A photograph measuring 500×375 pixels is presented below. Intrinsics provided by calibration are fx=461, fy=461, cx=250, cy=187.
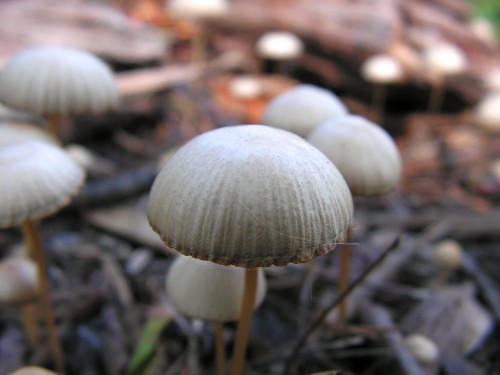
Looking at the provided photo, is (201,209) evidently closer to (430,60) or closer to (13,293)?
A: (13,293)

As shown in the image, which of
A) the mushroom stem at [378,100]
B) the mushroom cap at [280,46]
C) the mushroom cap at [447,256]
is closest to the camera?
the mushroom cap at [447,256]

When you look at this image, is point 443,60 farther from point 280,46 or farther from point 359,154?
point 359,154

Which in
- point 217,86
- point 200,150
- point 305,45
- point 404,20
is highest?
point 200,150

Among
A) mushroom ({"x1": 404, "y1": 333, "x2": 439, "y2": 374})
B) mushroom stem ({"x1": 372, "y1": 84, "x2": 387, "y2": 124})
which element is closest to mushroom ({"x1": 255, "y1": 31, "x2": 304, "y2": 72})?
mushroom stem ({"x1": 372, "y1": 84, "x2": 387, "y2": 124})

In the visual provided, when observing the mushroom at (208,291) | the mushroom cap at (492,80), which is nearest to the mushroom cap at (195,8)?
the mushroom cap at (492,80)

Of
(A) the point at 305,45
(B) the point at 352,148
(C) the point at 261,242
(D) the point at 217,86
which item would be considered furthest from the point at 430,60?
(C) the point at 261,242

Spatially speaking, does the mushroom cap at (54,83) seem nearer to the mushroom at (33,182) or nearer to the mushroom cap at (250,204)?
the mushroom at (33,182)
